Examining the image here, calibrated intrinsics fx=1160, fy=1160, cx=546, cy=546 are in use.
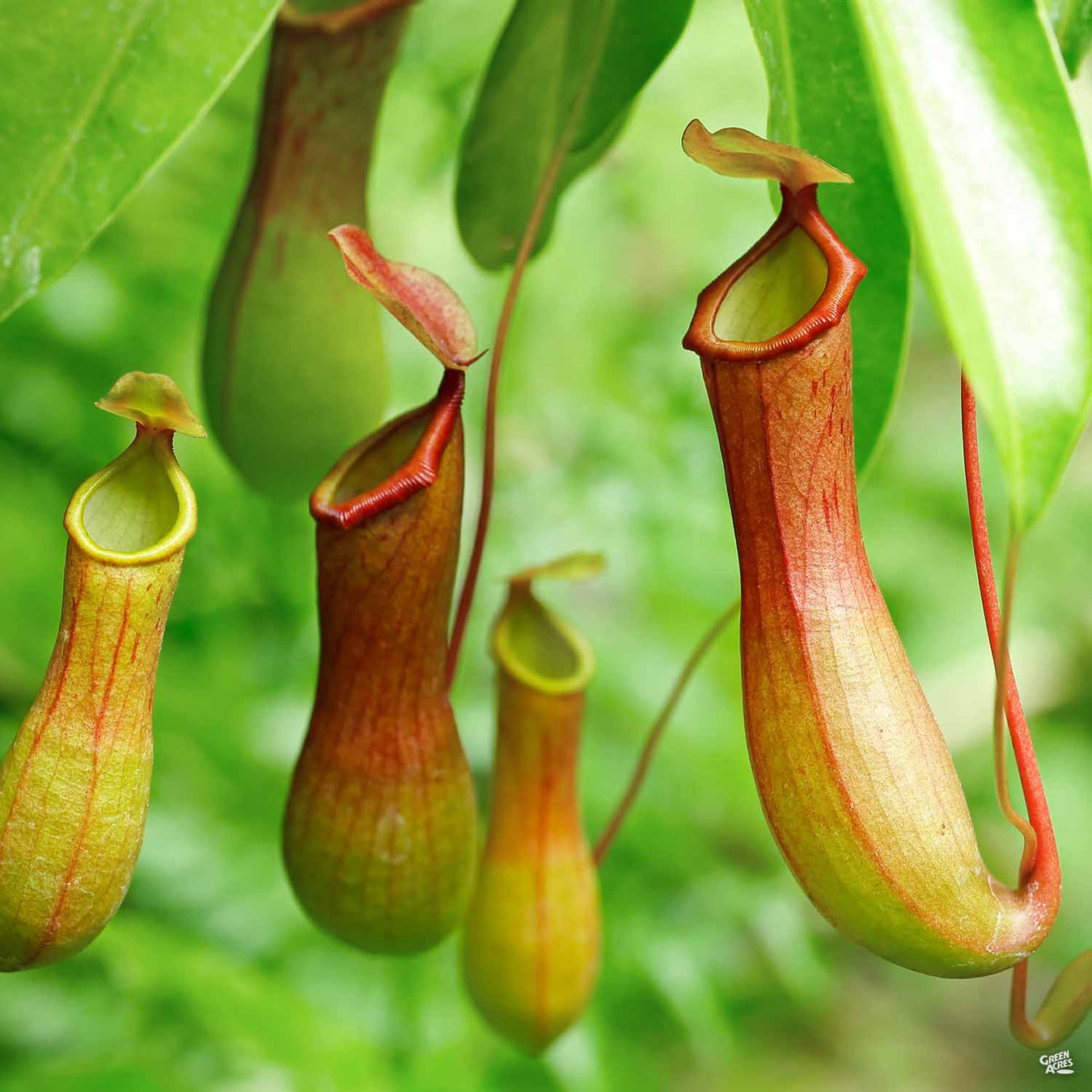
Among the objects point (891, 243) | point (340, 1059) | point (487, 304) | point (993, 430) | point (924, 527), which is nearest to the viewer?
point (993, 430)

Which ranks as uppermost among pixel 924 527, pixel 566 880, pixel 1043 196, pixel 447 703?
pixel 1043 196

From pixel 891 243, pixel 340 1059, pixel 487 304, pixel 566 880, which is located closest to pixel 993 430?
pixel 891 243

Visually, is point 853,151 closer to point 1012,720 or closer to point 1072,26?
point 1072,26

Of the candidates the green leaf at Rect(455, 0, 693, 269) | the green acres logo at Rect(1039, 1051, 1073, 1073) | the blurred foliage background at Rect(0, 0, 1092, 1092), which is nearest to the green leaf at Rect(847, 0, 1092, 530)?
the green leaf at Rect(455, 0, 693, 269)

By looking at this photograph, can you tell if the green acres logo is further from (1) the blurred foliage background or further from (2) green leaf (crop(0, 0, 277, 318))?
(1) the blurred foliage background

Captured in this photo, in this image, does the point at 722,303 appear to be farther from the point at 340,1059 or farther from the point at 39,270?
the point at 340,1059
